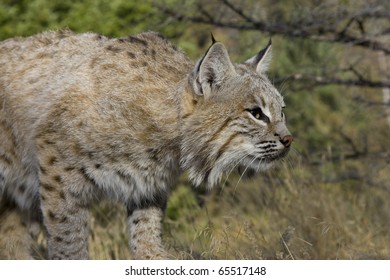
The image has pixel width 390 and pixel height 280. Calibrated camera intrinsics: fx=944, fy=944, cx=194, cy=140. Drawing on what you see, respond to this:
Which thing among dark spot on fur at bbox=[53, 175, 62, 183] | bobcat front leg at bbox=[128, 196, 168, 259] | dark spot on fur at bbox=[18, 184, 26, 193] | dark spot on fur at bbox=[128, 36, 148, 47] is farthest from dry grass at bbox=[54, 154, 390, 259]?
dark spot on fur at bbox=[128, 36, 148, 47]

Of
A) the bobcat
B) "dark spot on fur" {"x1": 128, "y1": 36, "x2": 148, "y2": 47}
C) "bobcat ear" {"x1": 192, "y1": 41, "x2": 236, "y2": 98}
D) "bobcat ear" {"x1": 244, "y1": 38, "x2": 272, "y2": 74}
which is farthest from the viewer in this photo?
"dark spot on fur" {"x1": 128, "y1": 36, "x2": 148, "y2": 47}

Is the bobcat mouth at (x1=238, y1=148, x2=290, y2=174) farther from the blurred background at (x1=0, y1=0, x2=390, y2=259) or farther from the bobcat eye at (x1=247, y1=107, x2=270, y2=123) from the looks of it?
the blurred background at (x1=0, y1=0, x2=390, y2=259)

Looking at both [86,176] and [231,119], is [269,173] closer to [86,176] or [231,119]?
[231,119]

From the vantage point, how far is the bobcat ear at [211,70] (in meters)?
5.88

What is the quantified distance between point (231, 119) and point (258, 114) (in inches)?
7.1

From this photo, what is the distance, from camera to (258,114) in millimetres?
5938

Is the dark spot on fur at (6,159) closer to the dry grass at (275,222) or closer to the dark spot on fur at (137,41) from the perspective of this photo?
the dry grass at (275,222)

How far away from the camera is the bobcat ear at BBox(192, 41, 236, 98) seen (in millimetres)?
5883

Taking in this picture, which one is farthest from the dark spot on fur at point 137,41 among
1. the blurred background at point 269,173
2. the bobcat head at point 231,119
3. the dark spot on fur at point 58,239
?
the dark spot on fur at point 58,239

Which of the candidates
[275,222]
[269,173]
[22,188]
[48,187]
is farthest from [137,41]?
[269,173]

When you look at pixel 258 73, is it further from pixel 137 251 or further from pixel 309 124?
pixel 309 124

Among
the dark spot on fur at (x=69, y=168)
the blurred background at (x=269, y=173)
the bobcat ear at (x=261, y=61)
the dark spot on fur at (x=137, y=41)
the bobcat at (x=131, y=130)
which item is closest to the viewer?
the bobcat at (x=131, y=130)

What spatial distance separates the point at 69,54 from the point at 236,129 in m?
1.36
